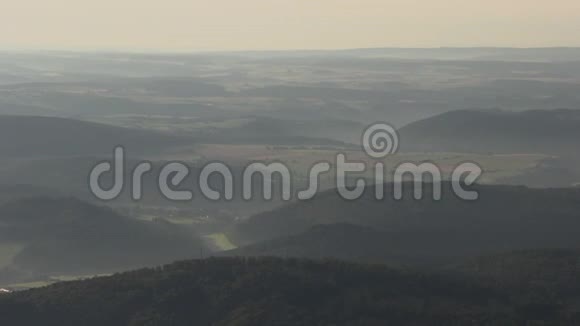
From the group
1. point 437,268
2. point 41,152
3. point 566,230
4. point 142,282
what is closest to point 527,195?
point 566,230

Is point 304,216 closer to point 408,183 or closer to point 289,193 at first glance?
point 408,183

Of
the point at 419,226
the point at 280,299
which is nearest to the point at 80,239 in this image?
the point at 419,226

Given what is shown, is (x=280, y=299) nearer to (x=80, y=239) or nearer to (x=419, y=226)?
(x=419, y=226)

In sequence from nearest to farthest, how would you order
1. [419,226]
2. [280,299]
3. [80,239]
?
[280,299] < [419,226] < [80,239]

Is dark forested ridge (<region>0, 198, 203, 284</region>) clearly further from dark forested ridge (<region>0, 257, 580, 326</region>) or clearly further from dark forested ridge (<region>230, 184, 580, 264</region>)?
dark forested ridge (<region>0, 257, 580, 326</region>)

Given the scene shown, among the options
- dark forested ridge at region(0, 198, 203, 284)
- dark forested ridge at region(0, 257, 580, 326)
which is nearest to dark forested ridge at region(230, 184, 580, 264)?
dark forested ridge at region(0, 198, 203, 284)

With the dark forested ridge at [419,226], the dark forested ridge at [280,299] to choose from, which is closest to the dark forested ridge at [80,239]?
the dark forested ridge at [419,226]

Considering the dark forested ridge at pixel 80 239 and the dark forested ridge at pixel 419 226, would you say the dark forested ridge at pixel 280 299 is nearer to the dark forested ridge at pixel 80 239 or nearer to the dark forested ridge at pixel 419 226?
the dark forested ridge at pixel 419 226

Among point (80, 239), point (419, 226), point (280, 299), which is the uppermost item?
point (419, 226)
